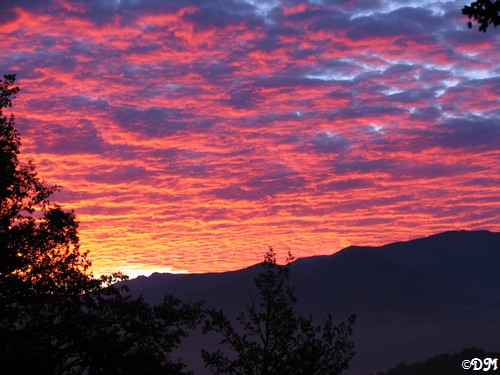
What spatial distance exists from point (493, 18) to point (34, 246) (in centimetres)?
2034

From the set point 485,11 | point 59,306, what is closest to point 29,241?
point 59,306

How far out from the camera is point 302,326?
30438 millimetres

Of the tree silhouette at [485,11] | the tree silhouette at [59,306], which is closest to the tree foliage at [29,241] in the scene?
the tree silhouette at [59,306]

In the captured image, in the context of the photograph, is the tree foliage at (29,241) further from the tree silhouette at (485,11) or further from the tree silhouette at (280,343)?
the tree silhouette at (485,11)

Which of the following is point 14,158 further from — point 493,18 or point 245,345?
point 493,18

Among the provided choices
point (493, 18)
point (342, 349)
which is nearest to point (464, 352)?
point (342, 349)

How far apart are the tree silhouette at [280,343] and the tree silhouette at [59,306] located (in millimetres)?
4120

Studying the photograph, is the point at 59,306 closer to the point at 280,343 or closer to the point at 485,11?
the point at 280,343

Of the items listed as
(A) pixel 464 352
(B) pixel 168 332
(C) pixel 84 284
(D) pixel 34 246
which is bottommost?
(A) pixel 464 352

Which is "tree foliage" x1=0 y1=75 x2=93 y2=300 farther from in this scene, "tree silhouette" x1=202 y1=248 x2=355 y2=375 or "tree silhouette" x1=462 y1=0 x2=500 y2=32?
"tree silhouette" x1=462 y1=0 x2=500 y2=32

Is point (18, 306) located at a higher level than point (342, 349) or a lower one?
A: higher

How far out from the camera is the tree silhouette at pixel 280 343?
29.0 metres

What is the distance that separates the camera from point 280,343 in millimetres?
29828

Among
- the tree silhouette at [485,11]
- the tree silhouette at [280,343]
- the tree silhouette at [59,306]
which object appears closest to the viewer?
the tree silhouette at [485,11]
